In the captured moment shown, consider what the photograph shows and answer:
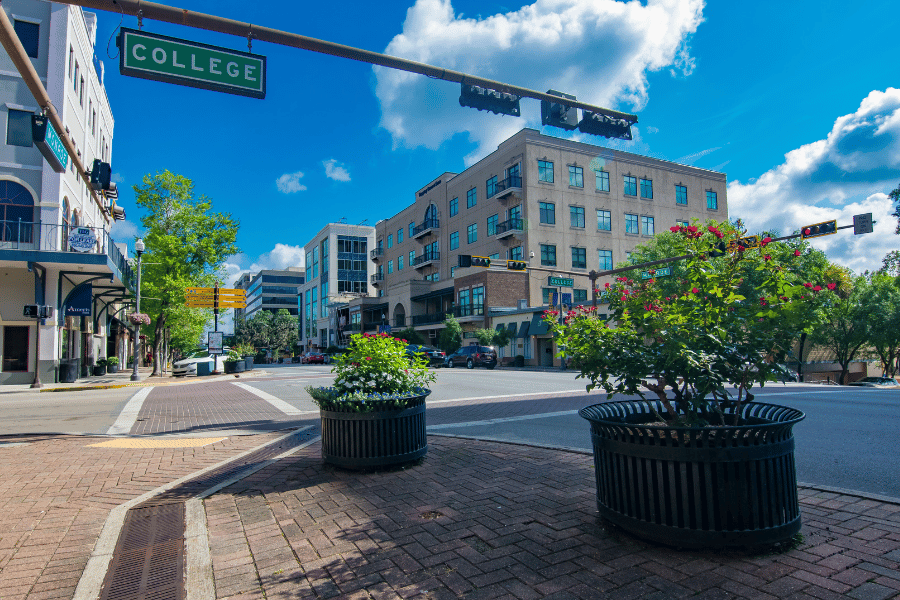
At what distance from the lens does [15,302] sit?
2150 cm

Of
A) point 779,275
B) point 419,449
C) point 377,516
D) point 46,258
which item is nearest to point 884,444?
point 779,275

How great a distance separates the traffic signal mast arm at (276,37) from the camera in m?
6.26

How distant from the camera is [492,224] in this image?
5000 cm

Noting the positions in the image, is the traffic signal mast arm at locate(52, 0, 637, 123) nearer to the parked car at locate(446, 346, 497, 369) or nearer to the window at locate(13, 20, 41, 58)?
the window at locate(13, 20, 41, 58)

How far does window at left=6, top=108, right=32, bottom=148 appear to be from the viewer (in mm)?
20953

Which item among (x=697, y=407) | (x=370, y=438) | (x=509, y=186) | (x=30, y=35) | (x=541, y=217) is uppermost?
(x=509, y=186)

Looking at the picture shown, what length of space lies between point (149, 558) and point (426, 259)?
186ft

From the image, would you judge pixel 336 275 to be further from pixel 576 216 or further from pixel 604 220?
pixel 604 220

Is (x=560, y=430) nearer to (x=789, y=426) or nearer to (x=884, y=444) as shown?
(x=884, y=444)

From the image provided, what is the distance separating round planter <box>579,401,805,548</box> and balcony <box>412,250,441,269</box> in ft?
183

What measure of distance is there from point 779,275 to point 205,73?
22.4ft

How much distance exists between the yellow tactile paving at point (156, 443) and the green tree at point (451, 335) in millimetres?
40061

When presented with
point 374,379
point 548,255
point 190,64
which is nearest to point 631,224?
point 548,255

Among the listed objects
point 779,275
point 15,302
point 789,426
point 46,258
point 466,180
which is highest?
point 466,180
